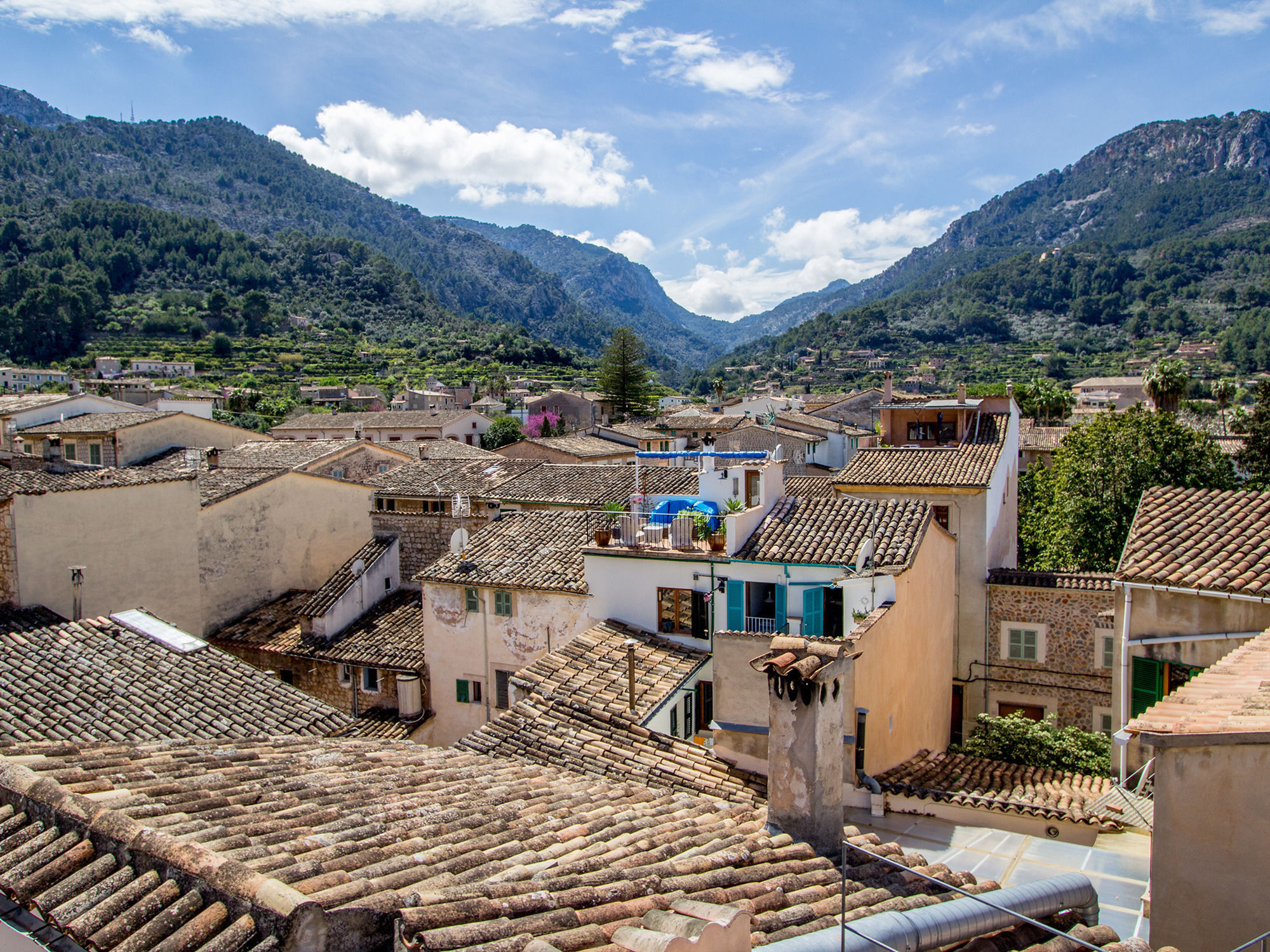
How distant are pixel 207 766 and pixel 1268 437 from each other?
47.6 meters

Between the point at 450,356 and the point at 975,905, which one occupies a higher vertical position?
the point at 450,356

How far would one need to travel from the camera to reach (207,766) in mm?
7734

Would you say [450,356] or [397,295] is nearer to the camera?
[450,356]

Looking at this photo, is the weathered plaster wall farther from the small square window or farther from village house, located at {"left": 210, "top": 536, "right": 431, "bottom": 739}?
village house, located at {"left": 210, "top": 536, "right": 431, "bottom": 739}

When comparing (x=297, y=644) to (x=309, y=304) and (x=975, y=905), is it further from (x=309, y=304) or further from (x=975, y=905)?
(x=309, y=304)

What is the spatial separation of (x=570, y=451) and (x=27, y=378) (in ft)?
263

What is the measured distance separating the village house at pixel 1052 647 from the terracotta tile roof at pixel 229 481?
68.1 feet

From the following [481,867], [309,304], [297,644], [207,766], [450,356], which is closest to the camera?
[481,867]

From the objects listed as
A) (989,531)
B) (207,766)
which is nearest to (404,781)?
(207,766)

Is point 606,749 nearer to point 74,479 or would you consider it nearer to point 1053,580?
point 1053,580

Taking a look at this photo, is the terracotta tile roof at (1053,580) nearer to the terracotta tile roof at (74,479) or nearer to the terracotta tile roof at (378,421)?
the terracotta tile roof at (74,479)

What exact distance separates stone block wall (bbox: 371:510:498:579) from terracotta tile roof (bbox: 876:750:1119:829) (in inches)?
594

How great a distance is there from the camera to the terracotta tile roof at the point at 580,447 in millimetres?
44688

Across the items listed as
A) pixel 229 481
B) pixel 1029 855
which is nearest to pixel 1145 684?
pixel 1029 855
